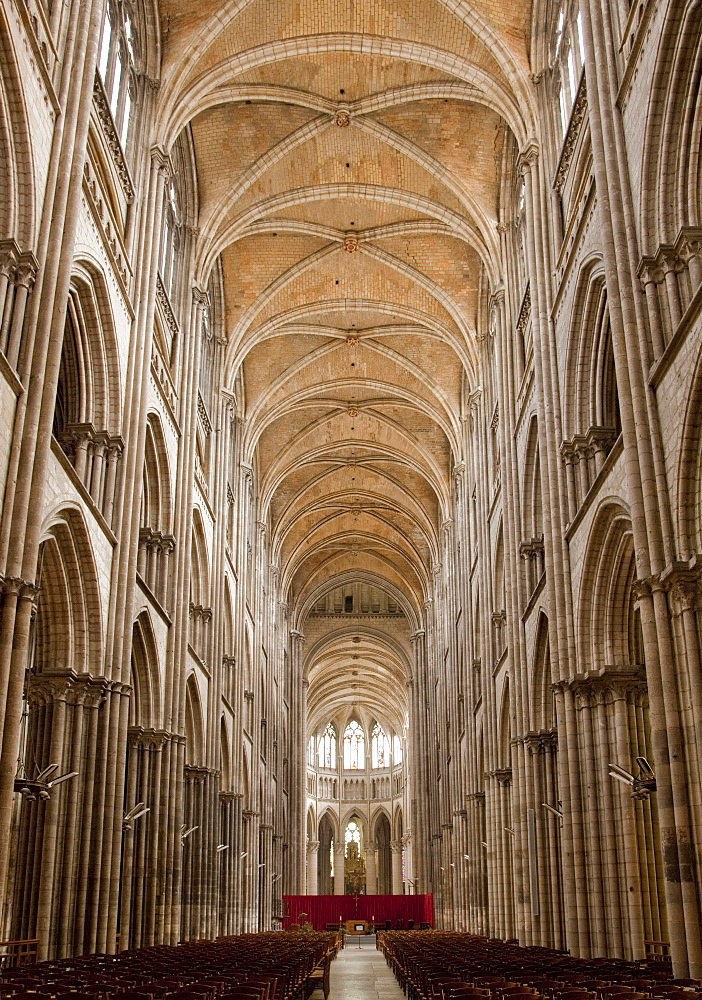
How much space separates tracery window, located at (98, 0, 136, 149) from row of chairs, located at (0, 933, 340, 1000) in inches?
626

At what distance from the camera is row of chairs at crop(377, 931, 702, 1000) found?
30.0 feet

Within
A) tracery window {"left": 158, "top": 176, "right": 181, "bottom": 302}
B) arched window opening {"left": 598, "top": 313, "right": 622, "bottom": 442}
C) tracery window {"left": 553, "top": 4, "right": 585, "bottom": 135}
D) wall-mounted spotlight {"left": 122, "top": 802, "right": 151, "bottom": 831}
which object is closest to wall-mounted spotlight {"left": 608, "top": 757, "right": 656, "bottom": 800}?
arched window opening {"left": 598, "top": 313, "right": 622, "bottom": 442}

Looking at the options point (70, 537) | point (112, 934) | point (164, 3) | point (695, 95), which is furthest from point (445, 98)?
point (112, 934)

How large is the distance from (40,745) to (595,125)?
46.5 ft

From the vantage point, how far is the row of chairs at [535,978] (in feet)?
30.0

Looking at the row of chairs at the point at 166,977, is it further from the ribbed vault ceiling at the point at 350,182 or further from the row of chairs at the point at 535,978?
the ribbed vault ceiling at the point at 350,182

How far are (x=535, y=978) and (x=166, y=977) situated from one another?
4348mm

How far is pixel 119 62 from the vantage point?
A: 22344 mm

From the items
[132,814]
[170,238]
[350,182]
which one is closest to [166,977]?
[132,814]

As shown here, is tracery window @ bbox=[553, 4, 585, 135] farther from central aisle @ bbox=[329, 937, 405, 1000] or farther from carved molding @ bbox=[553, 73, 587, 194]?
central aisle @ bbox=[329, 937, 405, 1000]

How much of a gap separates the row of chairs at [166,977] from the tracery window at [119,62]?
626 inches

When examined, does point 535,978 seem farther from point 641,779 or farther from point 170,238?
point 170,238

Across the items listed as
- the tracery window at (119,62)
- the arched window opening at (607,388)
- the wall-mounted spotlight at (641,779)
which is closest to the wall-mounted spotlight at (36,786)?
the wall-mounted spotlight at (641,779)

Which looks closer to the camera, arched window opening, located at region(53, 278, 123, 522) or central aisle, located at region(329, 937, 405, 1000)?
arched window opening, located at region(53, 278, 123, 522)
